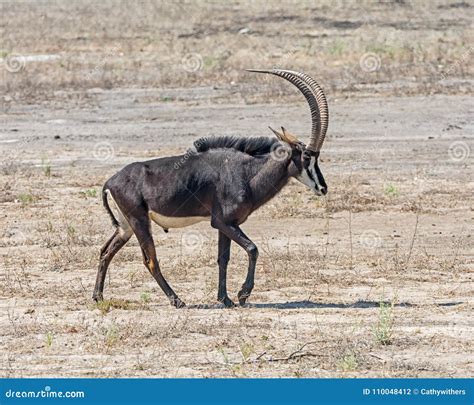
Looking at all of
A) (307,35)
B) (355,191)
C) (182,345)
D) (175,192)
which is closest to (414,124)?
(355,191)

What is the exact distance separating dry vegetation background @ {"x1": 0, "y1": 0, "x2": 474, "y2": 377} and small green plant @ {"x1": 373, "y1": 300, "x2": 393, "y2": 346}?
0.06 feet

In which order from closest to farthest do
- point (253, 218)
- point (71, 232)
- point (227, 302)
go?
point (227, 302) → point (71, 232) → point (253, 218)

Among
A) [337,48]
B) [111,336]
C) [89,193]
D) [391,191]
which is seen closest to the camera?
[111,336]

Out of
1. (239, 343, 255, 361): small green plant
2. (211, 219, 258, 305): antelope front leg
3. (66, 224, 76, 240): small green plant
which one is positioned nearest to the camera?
(239, 343, 255, 361): small green plant

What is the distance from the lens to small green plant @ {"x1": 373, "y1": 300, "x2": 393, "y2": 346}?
9805 mm

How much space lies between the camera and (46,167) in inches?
776

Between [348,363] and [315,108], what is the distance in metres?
3.36

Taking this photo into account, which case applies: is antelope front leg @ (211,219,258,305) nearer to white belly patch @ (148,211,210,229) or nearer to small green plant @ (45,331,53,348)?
white belly patch @ (148,211,210,229)

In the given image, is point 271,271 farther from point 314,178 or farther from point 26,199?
point 26,199

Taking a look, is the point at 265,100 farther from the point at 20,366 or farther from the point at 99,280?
the point at 20,366

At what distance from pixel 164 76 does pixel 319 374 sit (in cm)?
2190

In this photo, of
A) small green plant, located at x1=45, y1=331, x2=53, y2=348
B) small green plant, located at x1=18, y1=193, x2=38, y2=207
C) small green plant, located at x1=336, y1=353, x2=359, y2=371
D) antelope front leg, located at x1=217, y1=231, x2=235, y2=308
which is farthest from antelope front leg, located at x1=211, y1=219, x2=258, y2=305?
small green plant, located at x1=18, y1=193, x2=38, y2=207

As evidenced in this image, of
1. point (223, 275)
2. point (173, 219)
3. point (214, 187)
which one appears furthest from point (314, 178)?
point (173, 219)

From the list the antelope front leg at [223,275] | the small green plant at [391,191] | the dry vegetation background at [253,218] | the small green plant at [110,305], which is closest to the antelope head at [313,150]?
the antelope front leg at [223,275]
